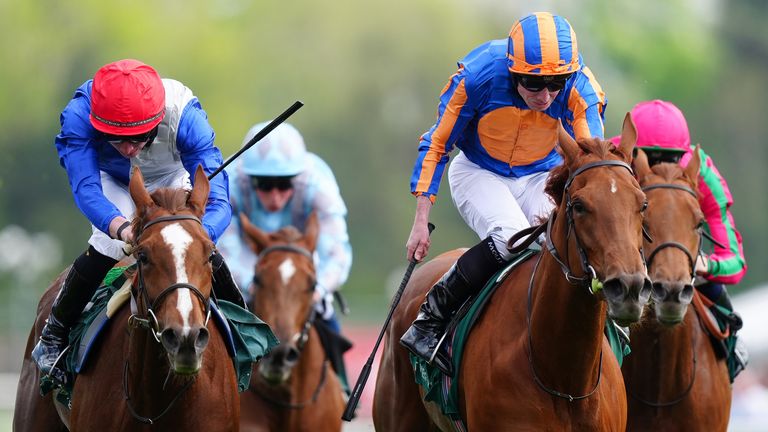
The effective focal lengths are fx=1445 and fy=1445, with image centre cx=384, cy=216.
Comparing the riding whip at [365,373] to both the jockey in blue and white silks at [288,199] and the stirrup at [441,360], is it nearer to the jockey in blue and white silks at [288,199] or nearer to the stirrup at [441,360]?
the stirrup at [441,360]

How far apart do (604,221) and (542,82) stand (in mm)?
1336

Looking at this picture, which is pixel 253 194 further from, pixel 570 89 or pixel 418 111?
pixel 418 111

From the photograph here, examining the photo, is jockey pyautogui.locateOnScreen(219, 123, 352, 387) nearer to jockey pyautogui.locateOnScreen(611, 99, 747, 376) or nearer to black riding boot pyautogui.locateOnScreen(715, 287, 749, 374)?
jockey pyautogui.locateOnScreen(611, 99, 747, 376)

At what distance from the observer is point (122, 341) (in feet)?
23.6

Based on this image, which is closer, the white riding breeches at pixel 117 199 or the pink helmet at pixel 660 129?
the white riding breeches at pixel 117 199

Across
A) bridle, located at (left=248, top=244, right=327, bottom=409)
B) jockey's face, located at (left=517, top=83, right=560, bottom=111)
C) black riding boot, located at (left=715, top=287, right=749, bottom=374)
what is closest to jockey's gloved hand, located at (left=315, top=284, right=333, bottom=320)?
bridle, located at (left=248, top=244, right=327, bottom=409)

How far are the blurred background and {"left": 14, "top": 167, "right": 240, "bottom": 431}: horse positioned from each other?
25685mm

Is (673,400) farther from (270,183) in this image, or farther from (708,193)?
(270,183)

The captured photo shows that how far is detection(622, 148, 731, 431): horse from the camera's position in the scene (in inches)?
311

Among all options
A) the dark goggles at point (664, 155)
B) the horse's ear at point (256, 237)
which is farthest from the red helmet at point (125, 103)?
the horse's ear at point (256, 237)

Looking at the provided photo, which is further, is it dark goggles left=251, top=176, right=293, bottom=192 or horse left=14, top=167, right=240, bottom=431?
dark goggles left=251, top=176, right=293, bottom=192

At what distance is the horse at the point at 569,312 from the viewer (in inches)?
240

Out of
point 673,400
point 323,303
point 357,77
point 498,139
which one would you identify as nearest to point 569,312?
point 498,139

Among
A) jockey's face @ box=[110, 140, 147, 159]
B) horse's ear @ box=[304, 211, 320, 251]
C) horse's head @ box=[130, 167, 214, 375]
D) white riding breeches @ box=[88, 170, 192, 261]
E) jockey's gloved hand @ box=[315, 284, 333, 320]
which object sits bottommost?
jockey's gloved hand @ box=[315, 284, 333, 320]
